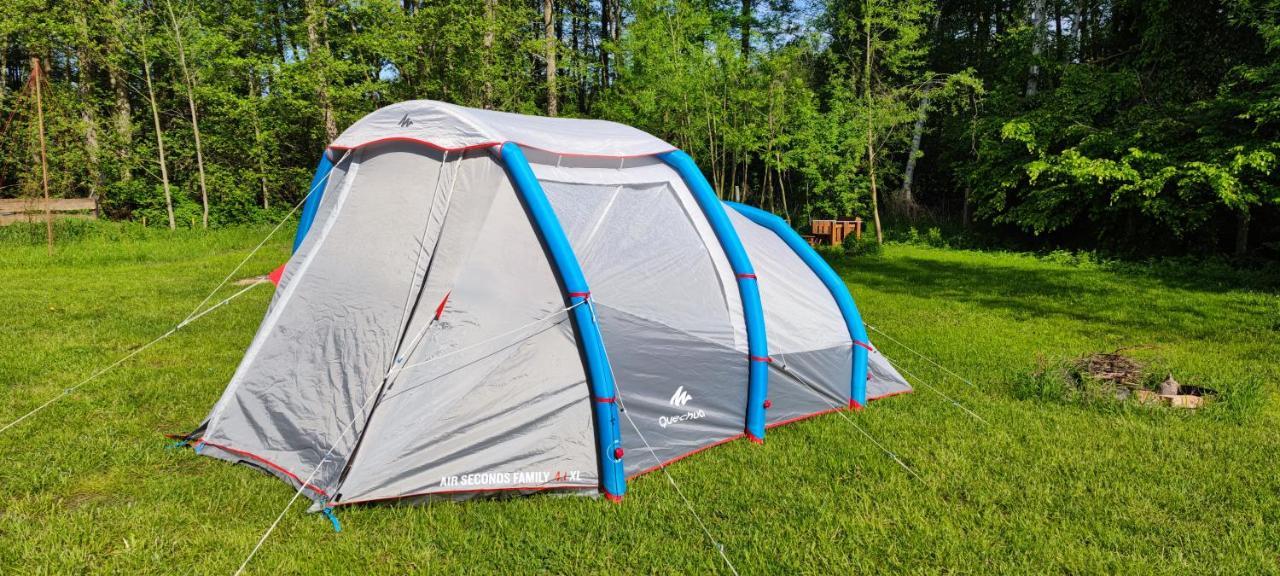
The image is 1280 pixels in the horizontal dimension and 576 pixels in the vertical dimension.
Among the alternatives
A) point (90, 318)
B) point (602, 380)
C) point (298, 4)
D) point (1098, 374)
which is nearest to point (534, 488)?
point (602, 380)

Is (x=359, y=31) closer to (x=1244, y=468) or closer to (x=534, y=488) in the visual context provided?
(x=534, y=488)

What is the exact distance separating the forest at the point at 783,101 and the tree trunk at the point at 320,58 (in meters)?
0.08

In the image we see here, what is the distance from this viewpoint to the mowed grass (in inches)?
132

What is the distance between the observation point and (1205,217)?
1272 cm

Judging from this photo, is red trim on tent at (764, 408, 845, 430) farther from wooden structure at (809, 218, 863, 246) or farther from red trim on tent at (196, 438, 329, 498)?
wooden structure at (809, 218, 863, 246)

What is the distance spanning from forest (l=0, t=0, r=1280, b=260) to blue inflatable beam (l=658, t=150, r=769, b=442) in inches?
448

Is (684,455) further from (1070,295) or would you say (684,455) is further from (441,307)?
(1070,295)

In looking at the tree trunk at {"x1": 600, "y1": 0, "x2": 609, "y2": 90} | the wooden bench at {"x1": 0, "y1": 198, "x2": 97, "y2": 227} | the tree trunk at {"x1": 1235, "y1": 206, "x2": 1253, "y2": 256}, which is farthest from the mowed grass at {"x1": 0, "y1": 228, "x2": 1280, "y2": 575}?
the tree trunk at {"x1": 600, "y1": 0, "x2": 609, "y2": 90}

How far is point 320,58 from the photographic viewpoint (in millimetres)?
18938

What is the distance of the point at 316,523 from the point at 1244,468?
521 cm

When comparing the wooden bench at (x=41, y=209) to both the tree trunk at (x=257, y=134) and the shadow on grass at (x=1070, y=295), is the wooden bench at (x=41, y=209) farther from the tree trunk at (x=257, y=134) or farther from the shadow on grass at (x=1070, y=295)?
the shadow on grass at (x=1070, y=295)

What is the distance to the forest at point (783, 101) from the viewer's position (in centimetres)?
1380

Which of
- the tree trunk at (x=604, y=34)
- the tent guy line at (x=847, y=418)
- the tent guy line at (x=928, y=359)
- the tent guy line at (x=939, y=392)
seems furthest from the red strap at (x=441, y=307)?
the tree trunk at (x=604, y=34)

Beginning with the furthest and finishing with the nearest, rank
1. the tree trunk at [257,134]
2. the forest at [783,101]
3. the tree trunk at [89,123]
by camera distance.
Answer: the tree trunk at [257,134], the tree trunk at [89,123], the forest at [783,101]
